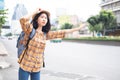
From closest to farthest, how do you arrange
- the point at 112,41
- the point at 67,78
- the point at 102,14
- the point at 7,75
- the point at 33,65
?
Result: the point at 33,65
the point at 67,78
the point at 7,75
the point at 112,41
the point at 102,14

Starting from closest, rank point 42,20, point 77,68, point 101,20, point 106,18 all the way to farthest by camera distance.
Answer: point 42,20 → point 77,68 → point 106,18 → point 101,20

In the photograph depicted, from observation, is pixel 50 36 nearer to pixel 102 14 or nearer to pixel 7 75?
pixel 7 75

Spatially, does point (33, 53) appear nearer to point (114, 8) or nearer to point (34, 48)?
point (34, 48)

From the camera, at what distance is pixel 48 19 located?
→ 3904mm

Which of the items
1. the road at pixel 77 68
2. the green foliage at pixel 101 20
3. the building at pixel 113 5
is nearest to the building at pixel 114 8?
the building at pixel 113 5

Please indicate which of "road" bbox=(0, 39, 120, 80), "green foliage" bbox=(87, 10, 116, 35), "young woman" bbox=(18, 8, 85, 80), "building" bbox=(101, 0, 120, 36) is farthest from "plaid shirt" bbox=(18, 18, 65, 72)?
"building" bbox=(101, 0, 120, 36)

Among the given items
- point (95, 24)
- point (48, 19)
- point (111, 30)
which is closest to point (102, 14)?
point (95, 24)

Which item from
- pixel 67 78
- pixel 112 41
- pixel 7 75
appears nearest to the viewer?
pixel 67 78

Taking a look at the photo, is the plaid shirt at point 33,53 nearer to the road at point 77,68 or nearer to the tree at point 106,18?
the road at point 77,68

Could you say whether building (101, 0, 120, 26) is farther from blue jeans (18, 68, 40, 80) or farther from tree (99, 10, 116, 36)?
blue jeans (18, 68, 40, 80)

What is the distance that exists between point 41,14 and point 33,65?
63 cm

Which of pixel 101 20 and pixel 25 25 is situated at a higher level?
pixel 101 20

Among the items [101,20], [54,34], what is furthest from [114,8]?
[54,34]

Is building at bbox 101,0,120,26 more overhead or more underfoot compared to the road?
more overhead
